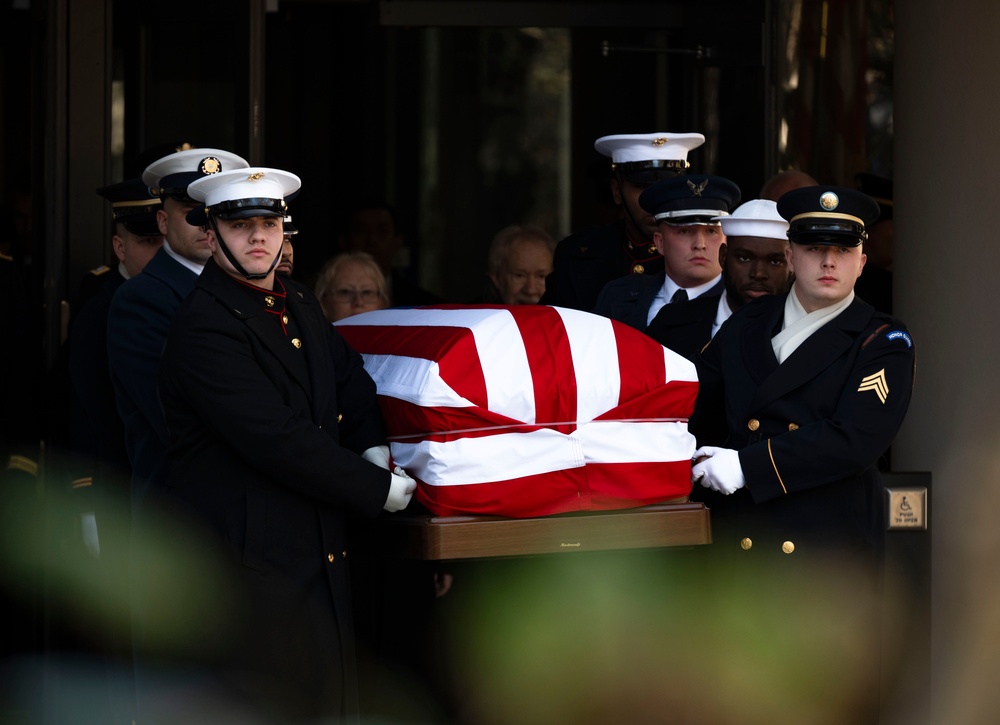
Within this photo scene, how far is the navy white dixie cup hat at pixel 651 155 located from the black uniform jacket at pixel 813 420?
0.77 meters

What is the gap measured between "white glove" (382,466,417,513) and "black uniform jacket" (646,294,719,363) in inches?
36.4

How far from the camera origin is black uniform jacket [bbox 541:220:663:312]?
467cm

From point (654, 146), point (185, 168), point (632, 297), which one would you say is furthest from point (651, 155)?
point (185, 168)

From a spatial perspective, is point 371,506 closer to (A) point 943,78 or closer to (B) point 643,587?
(B) point 643,587

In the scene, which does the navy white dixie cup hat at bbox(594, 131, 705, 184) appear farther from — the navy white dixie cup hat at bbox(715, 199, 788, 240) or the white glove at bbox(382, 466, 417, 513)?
the white glove at bbox(382, 466, 417, 513)

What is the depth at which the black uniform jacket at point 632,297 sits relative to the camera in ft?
14.1

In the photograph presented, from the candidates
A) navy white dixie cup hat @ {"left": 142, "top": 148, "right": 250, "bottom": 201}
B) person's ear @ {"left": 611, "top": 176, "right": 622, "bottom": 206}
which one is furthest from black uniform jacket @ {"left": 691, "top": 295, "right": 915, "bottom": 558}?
navy white dixie cup hat @ {"left": 142, "top": 148, "right": 250, "bottom": 201}

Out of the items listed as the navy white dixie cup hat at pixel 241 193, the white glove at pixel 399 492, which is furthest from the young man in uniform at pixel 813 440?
the navy white dixie cup hat at pixel 241 193

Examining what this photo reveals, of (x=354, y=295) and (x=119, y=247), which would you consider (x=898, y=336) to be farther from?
(x=119, y=247)

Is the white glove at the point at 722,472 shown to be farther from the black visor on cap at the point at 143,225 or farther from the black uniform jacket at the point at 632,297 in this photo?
the black visor on cap at the point at 143,225

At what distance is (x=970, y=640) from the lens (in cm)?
446

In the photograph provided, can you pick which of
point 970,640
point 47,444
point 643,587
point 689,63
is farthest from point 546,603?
point 689,63

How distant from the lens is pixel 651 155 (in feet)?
14.9

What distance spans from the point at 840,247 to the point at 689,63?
11.2 feet
